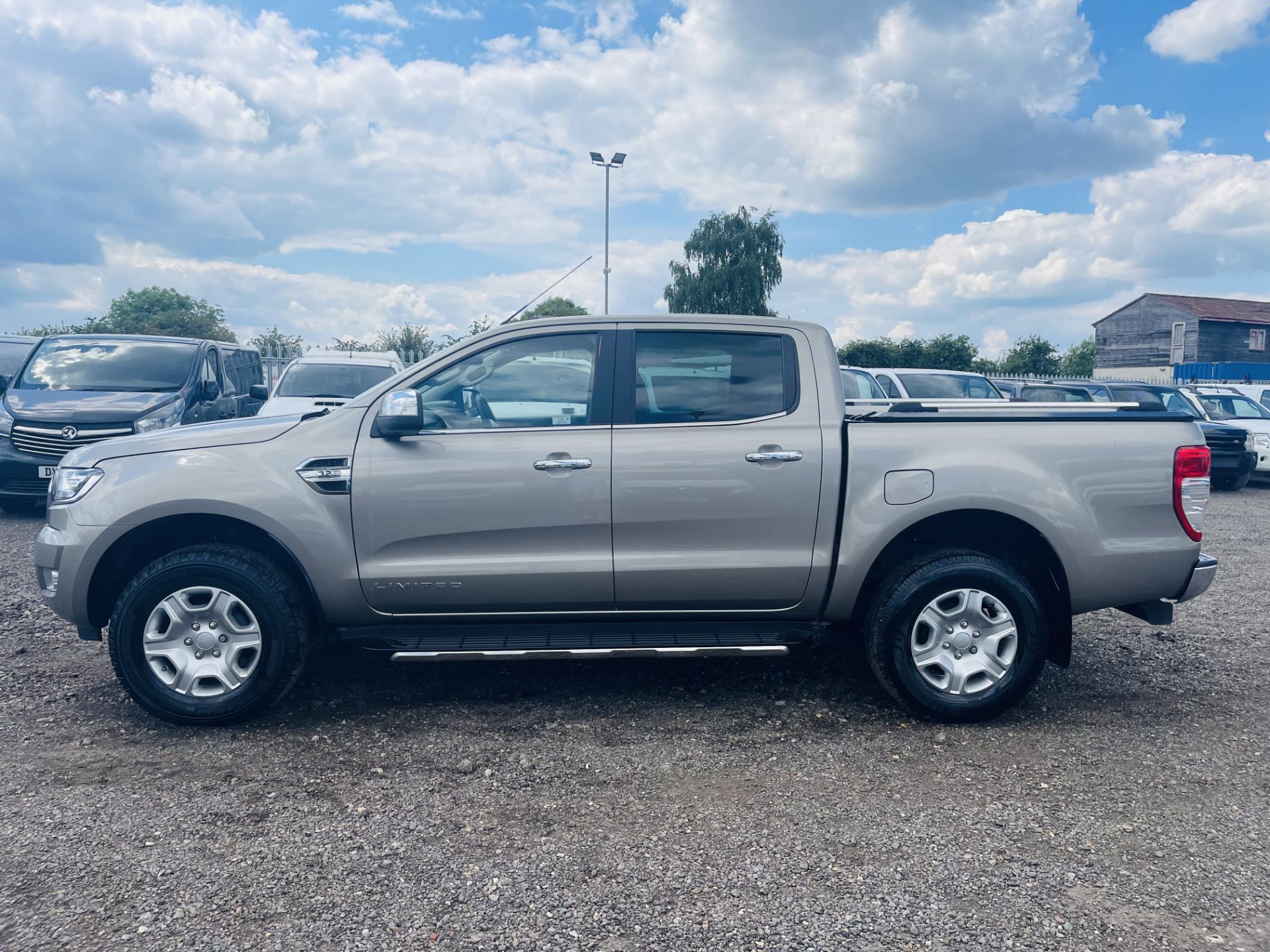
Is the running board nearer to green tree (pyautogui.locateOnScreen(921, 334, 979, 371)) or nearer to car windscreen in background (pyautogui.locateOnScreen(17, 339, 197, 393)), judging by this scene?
car windscreen in background (pyautogui.locateOnScreen(17, 339, 197, 393))

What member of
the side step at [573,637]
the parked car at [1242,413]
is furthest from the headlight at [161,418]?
the parked car at [1242,413]

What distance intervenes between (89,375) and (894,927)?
10587mm

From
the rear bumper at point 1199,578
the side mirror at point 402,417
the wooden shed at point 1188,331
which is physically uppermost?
the wooden shed at point 1188,331

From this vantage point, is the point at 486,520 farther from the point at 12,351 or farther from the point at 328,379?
the point at 12,351

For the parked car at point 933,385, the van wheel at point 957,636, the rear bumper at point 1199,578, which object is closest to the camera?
the van wheel at point 957,636

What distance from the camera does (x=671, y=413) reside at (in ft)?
13.8

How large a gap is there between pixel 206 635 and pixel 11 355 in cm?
1267

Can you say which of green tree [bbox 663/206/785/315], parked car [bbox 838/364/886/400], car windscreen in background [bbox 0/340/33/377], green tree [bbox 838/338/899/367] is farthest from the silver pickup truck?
green tree [bbox 663/206/785/315]

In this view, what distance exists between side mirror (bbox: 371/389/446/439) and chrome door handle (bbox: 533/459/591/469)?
0.51 meters

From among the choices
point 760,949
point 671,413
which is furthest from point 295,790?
point 671,413

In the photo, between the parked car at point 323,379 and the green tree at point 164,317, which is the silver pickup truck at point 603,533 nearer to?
the parked car at point 323,379

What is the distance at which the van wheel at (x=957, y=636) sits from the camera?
4.08 meters

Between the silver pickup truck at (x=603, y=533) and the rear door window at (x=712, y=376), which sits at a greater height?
the rear door window at (x=712, y=376)

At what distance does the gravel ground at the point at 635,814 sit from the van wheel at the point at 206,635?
19 cm
